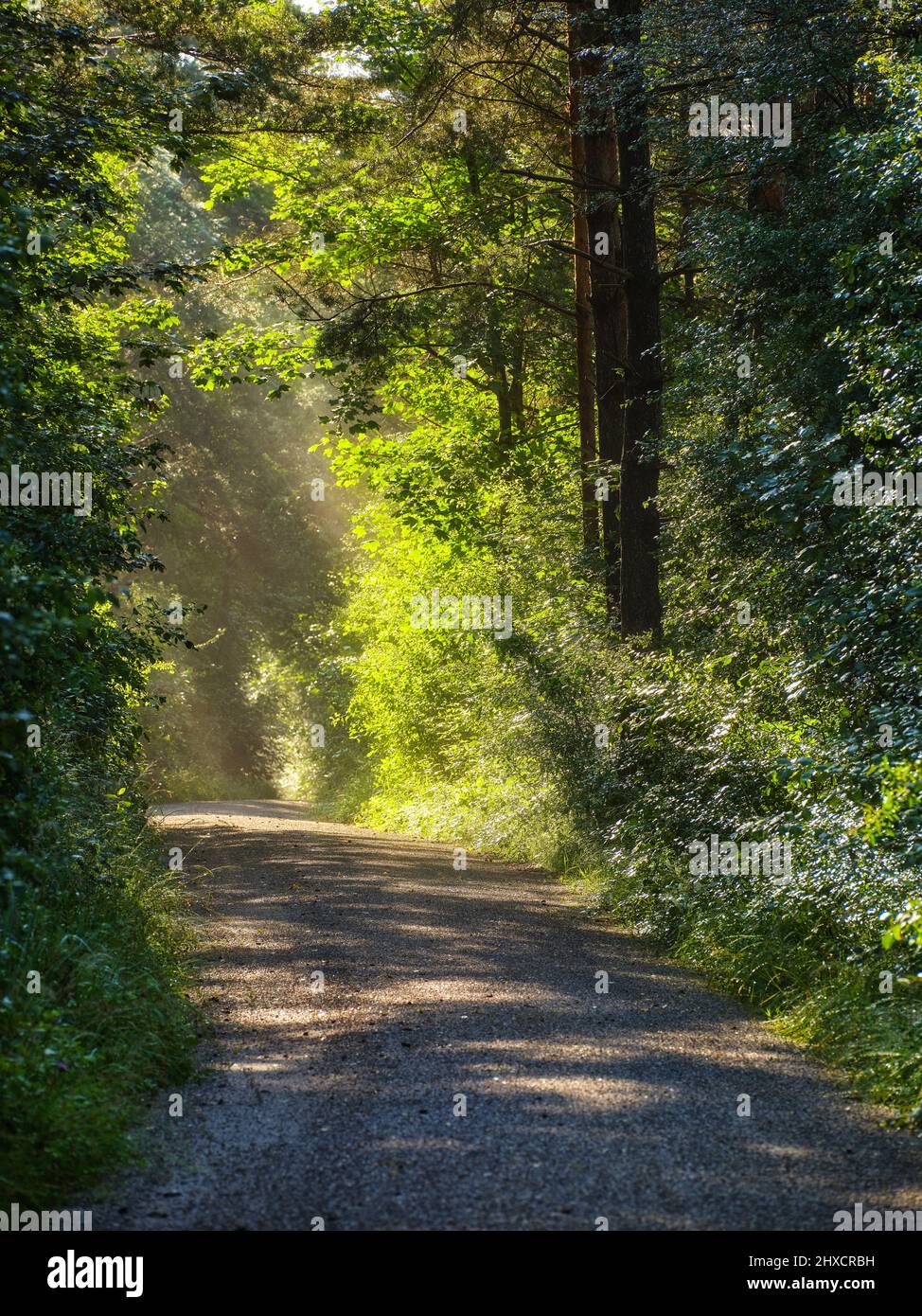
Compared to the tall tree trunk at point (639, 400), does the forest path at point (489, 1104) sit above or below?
below

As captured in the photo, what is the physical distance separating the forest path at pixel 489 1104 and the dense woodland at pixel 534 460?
384 mm

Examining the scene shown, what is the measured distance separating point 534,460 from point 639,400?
333 inches

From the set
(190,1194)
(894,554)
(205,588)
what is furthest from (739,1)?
(205,588)

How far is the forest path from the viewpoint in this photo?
15.8 ft

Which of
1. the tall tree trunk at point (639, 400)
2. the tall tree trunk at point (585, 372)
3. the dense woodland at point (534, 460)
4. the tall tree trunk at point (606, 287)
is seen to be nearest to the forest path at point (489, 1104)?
the dense woodland at point (534, 460)

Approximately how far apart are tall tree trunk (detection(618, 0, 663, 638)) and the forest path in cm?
507

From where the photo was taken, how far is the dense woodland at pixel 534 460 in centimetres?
680

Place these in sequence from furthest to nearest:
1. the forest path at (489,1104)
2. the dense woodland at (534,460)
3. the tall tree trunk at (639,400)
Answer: the tall tree trunk at (639,400), the dense woodland at (534,460), the forest path at (489,1104)

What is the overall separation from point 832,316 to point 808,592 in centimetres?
266

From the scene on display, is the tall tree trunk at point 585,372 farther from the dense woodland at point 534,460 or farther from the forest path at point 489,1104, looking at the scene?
the forest path at point 489,1104

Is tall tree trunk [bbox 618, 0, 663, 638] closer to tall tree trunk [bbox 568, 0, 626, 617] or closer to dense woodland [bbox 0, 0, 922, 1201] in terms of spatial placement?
dense woodland [bbox 0, 0, 922, 1201]

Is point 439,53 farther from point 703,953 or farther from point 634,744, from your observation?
point 703,953

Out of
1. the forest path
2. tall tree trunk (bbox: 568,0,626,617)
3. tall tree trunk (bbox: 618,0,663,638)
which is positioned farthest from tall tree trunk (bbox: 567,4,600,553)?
the forest path
